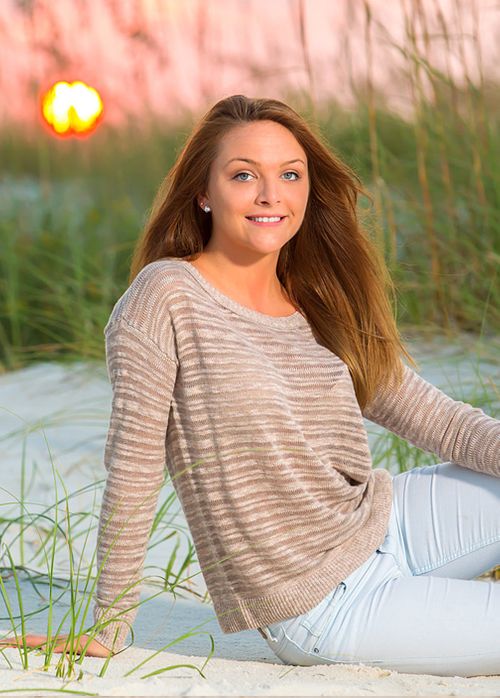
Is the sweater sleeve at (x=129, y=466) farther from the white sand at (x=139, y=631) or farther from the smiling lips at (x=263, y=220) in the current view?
the smiling lips at (x=263, y=220)

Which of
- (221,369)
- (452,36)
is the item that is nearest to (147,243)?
(221,369)

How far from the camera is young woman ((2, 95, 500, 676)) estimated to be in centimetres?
187

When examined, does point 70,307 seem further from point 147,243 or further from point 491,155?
point 147,243

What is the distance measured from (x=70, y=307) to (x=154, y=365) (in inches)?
104

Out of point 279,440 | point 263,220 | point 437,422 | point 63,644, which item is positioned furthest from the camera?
point 437,422

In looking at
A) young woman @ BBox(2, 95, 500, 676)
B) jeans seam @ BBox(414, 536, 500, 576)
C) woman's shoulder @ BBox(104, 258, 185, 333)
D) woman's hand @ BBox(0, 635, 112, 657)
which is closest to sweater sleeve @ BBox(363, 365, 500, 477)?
young woman @ BBox(2, 95, 500, 676)

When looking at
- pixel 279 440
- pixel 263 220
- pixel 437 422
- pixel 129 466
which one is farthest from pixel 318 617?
pixel 263 220

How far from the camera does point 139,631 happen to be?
92.4 inches

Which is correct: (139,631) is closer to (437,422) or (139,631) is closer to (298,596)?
(298,596)

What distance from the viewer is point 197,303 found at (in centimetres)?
194

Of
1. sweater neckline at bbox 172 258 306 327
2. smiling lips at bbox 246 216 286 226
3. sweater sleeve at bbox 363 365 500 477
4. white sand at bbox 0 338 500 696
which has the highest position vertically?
smiling lips at bbox 246 216 286 226

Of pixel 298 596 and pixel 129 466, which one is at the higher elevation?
pixel 129 466

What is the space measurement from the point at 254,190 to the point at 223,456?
1.58 ft

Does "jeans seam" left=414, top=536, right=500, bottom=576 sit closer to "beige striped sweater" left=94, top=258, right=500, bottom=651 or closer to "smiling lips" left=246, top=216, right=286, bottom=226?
"beige striped sweater" left=94, top=258, right=500, bottom=651
